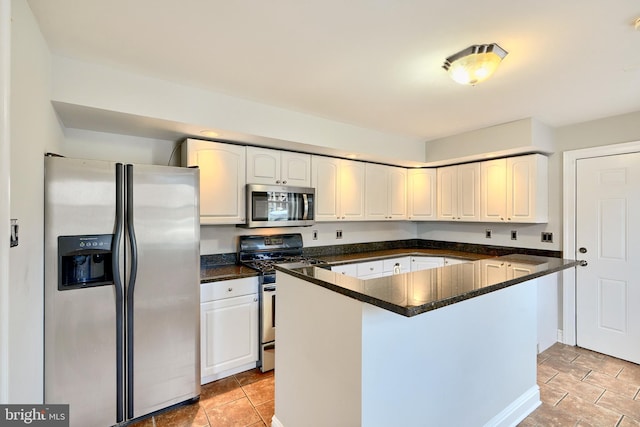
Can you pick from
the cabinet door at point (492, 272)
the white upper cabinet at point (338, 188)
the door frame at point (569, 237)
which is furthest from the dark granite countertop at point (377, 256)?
the cabinet door at point (492, 272)

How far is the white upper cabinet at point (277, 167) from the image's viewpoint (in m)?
2.94

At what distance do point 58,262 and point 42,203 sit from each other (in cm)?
36

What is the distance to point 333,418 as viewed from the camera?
1.42m

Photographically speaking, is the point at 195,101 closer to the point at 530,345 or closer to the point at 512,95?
the point at 512,95

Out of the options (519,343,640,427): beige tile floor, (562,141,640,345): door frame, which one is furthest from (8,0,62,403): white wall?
(562,141,640,345): door frame

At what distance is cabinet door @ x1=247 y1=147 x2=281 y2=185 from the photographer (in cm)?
292

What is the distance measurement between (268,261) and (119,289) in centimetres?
145

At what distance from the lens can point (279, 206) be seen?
3.08m

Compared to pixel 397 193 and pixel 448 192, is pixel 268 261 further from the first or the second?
pixel 448 192

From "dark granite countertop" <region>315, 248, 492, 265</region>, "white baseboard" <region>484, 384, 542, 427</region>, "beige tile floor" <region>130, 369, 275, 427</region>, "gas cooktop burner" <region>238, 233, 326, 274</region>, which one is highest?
"gas cooktop burner" <region>238, 233, 326, 274</region>

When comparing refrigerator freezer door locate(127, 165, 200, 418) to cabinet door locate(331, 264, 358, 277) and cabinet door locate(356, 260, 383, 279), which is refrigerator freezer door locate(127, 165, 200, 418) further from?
cabinet door locate(356, 260, 383, 279)

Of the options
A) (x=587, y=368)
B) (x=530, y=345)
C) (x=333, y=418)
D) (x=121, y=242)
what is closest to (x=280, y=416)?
(x=333, y=418)

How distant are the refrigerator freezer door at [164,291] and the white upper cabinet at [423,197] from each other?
3036mm

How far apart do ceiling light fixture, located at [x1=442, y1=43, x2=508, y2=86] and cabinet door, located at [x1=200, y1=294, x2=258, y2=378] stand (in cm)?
234
